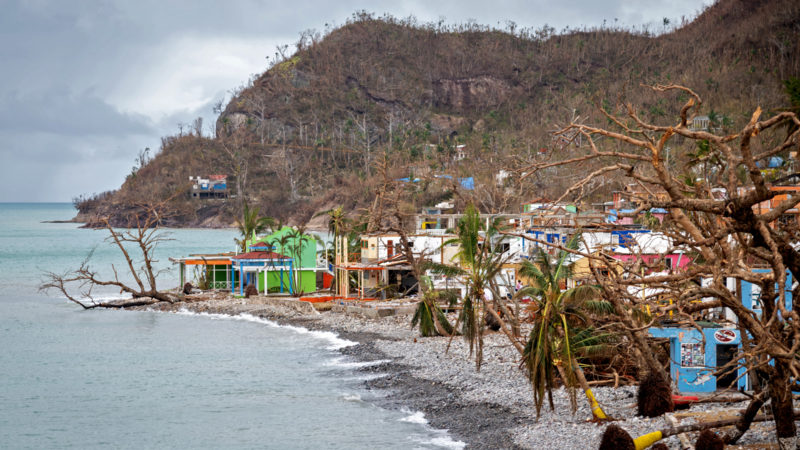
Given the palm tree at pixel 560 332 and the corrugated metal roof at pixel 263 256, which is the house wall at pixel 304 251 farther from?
the palm tree at pixel 560 332

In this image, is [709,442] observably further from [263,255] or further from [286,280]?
[286,280]

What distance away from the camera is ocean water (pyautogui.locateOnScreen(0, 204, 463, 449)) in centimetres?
1788

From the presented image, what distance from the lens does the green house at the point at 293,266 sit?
41.1 m

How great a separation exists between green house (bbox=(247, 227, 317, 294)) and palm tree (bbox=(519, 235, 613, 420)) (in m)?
25.6

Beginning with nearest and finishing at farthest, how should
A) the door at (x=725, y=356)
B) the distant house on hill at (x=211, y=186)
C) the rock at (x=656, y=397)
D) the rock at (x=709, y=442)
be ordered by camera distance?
1. the rock at (x=709, y=442)
2. the rock at (x=656, y=397)
3. the door at (x=725, y=356)
4. the distant house on hill at (x=211, y=186)

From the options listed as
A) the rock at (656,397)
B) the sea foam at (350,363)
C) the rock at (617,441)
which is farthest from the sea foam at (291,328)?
the rock at (617,441)

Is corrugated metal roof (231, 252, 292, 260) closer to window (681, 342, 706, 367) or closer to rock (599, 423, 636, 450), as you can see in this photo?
window (681, 342, 706, 367)

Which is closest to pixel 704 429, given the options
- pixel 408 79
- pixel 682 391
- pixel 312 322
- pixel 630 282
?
pixel 682 391

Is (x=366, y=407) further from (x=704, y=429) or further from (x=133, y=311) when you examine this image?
(x=133, y=311)

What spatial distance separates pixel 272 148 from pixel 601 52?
7239cm

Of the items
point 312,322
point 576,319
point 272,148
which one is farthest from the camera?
point 272,148

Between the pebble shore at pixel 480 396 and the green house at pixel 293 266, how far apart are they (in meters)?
11.2

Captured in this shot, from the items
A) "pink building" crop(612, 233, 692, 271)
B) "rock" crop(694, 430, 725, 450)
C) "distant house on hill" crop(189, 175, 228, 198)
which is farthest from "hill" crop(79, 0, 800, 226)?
"rock" crop(694, 430, 725, 450)

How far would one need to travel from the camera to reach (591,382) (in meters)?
16.7
